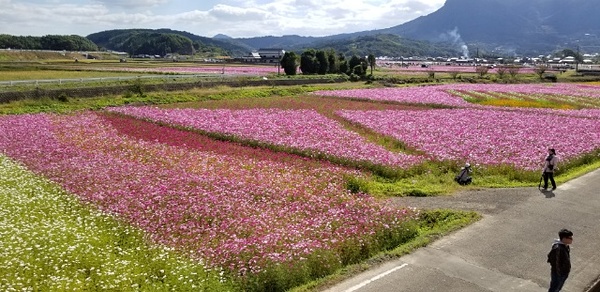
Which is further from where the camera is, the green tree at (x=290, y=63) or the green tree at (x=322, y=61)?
the green tree at (x=322, y=61)

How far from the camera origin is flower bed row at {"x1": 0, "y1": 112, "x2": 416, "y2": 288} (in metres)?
11.1

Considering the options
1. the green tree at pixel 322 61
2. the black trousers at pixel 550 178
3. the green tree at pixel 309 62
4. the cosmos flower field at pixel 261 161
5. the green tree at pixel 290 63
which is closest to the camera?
the cosmos flower field at pixel 261 161

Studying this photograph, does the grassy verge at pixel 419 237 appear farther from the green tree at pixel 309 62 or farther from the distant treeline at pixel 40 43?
the distant treeline at pixel 40 43

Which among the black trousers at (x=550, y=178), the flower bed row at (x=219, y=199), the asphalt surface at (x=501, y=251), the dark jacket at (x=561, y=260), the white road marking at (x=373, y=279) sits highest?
the dark jacket at (x=561, y=260)

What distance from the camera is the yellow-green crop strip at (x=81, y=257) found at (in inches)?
364

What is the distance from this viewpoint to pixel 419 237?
12.4m

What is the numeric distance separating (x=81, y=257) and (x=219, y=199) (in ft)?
15.7

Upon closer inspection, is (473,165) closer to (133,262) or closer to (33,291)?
(133,262)

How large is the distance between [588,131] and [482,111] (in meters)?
9.57

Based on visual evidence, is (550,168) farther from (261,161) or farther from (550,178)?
(261,161)

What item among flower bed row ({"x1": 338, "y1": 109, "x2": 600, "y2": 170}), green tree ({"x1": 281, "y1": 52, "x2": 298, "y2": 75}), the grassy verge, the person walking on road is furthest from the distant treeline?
the person walking on road

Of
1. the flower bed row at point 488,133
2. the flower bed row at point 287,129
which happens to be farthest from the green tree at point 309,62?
the flower bed row at point 287,129

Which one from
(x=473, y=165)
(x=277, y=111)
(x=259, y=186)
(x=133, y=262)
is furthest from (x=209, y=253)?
(x=277, y=111)

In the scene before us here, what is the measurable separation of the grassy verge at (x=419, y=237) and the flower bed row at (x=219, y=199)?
0.52 metres
